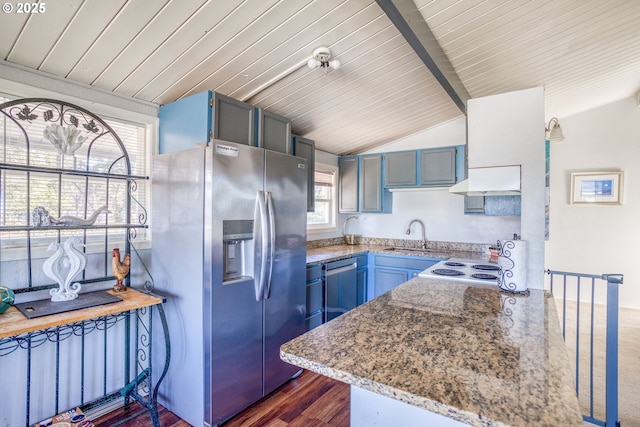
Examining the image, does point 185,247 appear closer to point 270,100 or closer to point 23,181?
point 23,181

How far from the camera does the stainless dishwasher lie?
3.29 meters

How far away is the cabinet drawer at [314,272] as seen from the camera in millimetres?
2981

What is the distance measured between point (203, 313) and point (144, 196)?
106 centimetres

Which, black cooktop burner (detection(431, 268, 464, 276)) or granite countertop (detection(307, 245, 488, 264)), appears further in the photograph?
granite countertop (detection(307, 245, 488, 264))

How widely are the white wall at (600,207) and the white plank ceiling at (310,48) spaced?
5.18 feet

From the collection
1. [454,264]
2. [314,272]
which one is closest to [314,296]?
[314,272]

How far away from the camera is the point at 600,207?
4.73 m

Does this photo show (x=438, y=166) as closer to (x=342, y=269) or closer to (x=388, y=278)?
(x=388, y=278)

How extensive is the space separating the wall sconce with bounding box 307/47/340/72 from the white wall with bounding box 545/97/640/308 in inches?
179

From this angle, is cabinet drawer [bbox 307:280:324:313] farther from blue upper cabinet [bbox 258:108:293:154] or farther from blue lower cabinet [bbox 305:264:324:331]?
blue upper cabinet [bbox 258:108:293:154]

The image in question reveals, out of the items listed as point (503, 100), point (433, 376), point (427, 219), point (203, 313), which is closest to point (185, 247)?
point (203, 313)

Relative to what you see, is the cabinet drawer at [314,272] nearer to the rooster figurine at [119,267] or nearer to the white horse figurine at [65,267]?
the rooster figurine at [119,267]

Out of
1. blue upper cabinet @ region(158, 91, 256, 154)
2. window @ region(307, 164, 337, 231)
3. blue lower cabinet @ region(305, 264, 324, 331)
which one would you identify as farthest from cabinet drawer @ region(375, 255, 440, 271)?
blue upper cabinet @ region(158, 91, 256, 154)

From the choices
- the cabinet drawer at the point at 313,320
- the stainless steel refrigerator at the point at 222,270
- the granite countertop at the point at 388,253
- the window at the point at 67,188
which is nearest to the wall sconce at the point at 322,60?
the stainless steel refrigerator at the point at 222,270
